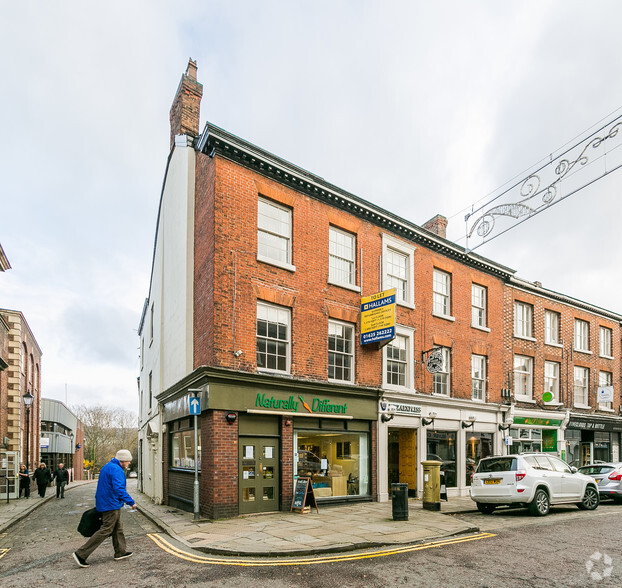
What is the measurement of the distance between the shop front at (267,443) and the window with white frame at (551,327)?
13.2 meters

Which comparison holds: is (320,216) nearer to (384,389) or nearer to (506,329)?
(384,389)

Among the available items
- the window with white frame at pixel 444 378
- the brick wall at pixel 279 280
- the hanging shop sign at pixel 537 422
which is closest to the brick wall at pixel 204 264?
the brick wall at pixel 279 280

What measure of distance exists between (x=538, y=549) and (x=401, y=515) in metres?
3.85

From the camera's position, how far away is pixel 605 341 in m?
30.1

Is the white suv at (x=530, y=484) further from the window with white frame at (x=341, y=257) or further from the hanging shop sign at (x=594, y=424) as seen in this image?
the hanging shop sign at (x=594, y=424)

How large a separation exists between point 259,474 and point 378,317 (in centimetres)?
592

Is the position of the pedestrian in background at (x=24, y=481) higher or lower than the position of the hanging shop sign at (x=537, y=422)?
lower

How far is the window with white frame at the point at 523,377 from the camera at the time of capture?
24094 mm

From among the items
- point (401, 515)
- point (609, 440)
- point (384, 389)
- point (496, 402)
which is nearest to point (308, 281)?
point (384, 389)

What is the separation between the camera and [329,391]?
52.0ft

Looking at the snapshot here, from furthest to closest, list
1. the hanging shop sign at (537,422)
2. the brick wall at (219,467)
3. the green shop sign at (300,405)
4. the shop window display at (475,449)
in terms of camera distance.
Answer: the hanging shop sign at (537,422)
the shop window display at (475,449)
the green shop sign at (300,405)
the brick wall at (219,467)

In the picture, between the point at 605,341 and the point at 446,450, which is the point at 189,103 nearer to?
the point at 446,450

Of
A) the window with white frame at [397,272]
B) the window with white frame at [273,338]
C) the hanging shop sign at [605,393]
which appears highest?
the window with white frame at [397,272]

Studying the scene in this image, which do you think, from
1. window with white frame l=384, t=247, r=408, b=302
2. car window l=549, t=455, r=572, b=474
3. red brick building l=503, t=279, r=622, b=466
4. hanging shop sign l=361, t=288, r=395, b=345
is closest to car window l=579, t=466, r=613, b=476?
car window l=549, t=455, r=572, b=474
